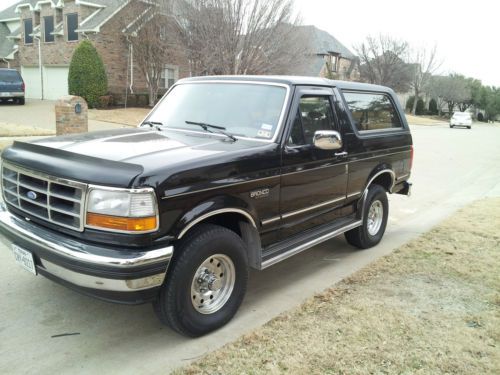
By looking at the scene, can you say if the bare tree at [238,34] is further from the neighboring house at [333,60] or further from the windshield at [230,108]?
the neighboring house at [333,60]

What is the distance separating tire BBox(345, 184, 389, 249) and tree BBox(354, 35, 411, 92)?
4490 centimetres

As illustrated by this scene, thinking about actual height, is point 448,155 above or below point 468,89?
below

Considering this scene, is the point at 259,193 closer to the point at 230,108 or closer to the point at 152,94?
the point at 230,108

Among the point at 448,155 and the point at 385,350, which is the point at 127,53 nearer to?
the point at 448,155

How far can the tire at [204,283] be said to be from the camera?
3.23m

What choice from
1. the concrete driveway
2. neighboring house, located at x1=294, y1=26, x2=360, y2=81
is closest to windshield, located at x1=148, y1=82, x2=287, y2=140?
the concrete driveway

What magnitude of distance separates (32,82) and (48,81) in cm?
211

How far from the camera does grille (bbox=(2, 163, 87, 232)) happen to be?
121 inches

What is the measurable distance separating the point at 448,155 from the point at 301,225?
563 inches

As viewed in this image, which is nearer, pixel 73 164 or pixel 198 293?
pixel 73 164

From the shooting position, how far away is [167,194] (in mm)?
3059

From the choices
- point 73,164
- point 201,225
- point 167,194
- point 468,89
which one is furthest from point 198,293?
point 468,89

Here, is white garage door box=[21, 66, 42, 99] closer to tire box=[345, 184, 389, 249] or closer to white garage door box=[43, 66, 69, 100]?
white garage door box=[43, 66, 69, 100]

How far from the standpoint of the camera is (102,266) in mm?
2896
